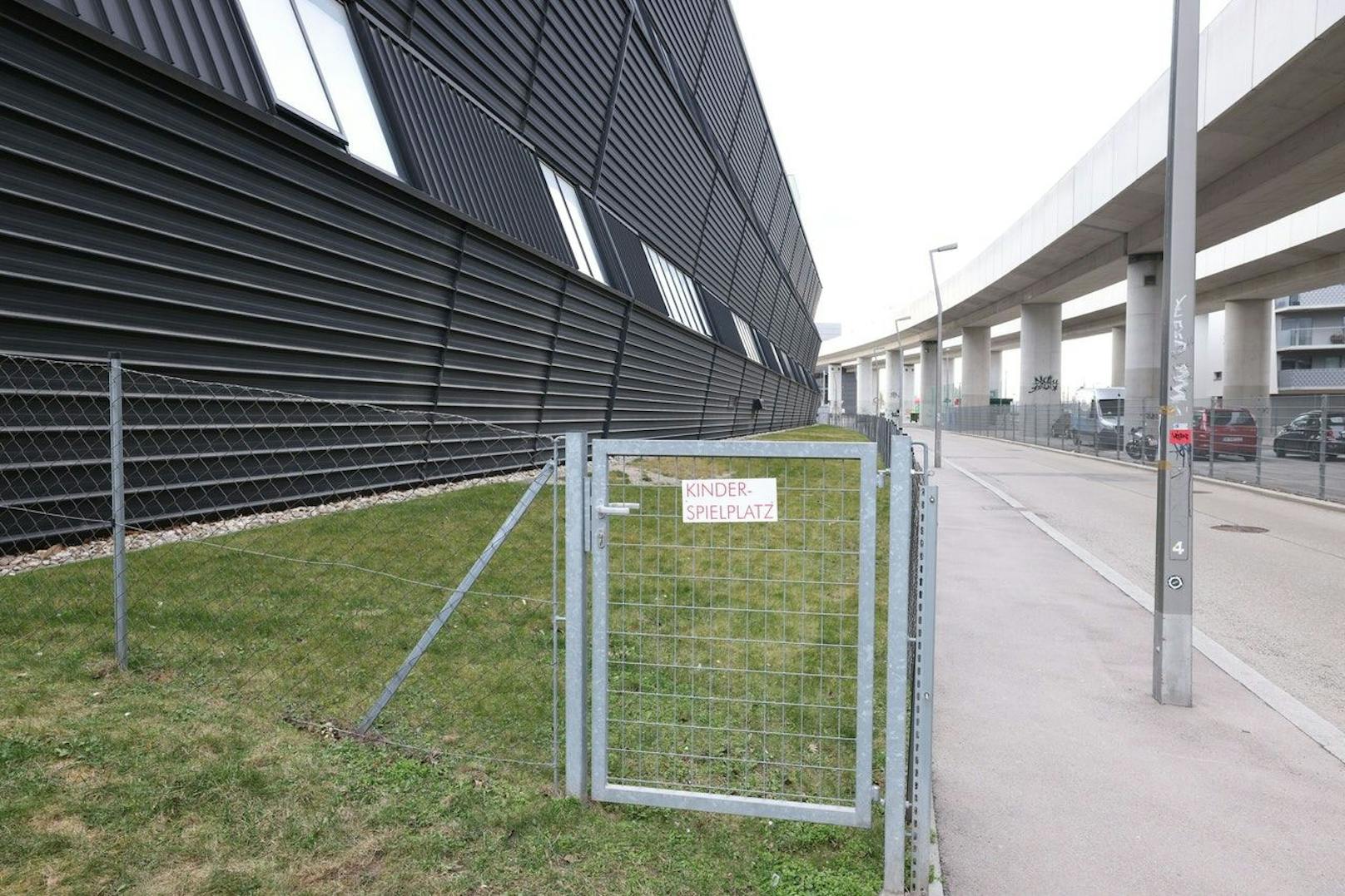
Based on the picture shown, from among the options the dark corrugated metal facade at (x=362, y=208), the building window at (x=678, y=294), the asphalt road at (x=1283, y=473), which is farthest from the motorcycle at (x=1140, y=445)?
the dark corrugated metal facade at (x=362, y=208)

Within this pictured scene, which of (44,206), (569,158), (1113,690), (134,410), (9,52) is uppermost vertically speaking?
(569,158)

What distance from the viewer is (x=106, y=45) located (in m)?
5.77

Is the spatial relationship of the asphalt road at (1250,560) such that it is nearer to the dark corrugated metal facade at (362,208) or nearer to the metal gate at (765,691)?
the metal gate at (765,691)

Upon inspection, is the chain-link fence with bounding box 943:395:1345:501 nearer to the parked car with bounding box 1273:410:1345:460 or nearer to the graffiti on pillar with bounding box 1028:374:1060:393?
the parked car with bounding box 1273:410:1345:460

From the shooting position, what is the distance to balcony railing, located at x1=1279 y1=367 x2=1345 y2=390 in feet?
265

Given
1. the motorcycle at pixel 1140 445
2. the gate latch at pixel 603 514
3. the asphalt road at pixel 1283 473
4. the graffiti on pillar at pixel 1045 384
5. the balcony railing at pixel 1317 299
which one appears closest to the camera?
the gate latch at pixel 603 514

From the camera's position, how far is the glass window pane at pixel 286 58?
7.46 meters

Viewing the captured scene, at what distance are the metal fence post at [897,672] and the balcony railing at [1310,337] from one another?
317 feet

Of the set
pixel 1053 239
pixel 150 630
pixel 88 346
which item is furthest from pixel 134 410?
pixel 1053 239

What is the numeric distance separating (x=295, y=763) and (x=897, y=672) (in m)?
2.73

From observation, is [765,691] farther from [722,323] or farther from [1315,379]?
[1315,379]

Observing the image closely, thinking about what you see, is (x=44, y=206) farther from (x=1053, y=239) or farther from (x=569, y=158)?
(x=1053, y=239)

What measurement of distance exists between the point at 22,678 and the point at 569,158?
12.2 meters

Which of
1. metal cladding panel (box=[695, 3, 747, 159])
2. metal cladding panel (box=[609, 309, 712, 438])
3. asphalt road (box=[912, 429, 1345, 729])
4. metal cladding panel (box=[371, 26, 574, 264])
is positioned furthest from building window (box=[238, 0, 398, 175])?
metal cladding panel (box=[695, 3, 747, 159])
